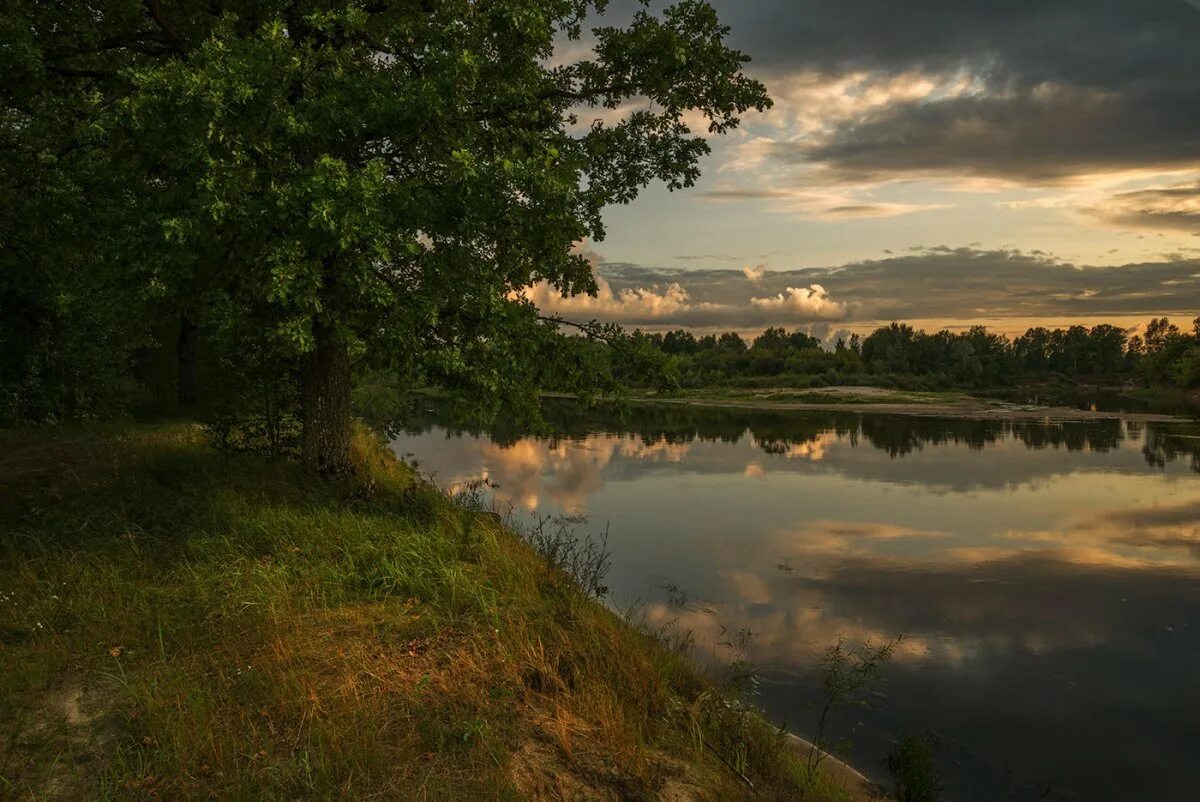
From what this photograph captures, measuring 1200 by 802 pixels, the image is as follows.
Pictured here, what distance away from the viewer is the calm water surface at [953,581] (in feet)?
35.2

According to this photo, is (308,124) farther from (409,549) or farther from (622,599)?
(622,599)

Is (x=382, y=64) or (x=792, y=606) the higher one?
(x=382, y=64)

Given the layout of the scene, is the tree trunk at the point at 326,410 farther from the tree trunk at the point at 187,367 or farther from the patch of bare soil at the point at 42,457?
the tree trunk at the point at 187,367

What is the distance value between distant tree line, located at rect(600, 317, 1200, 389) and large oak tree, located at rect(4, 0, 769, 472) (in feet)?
285

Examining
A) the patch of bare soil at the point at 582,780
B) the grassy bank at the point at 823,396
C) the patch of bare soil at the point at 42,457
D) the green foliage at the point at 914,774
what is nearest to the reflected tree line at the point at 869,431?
the patch of bare soil at the point at 42,457

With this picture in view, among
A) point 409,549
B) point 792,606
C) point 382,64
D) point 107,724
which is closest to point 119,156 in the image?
point 382,64

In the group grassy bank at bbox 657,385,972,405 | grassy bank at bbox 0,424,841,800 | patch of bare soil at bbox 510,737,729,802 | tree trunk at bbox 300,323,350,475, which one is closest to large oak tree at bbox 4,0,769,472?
tree trunk at bbox 300,323,350,475

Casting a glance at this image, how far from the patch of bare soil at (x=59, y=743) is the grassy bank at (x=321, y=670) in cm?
2

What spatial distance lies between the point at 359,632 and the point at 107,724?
2.32 m

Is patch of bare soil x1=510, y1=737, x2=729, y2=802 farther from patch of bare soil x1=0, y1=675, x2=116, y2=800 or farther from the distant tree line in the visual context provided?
the distant tree line

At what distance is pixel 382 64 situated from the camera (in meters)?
12.8

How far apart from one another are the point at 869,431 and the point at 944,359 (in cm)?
9500

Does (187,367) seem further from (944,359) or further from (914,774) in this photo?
(944,359)

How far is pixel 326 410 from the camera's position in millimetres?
12336
